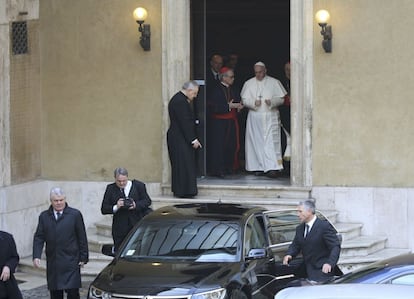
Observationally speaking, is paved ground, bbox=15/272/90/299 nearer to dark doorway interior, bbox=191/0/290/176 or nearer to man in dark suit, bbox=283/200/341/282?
man in dark suit, bbox=283/200/341/282

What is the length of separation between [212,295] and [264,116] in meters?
8.27

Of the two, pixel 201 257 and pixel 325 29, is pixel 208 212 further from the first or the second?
pixel 325 29

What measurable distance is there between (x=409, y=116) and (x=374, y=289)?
9.49m

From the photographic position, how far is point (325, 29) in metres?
17.2

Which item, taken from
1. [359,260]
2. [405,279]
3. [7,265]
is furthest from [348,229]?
[405,279]

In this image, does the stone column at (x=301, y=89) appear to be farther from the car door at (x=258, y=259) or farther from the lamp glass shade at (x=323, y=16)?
the car door at (x=258, y=259)

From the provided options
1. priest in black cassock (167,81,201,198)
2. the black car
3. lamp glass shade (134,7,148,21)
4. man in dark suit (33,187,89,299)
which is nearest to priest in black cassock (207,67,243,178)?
priest in black cassock (167,81,201,198)

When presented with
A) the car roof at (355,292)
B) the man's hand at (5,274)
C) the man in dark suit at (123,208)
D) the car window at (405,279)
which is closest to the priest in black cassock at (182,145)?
the man in dark suit at (123,208)

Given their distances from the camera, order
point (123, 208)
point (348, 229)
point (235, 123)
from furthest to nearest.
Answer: point (235, 123) < point (348, 229) < point (123, 208)

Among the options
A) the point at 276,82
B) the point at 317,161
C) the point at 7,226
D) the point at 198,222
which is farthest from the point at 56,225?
the point at 276,82

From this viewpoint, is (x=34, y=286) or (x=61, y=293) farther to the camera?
(x=34, y=286)

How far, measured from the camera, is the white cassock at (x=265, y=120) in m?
19.1

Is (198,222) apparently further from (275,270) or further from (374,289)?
(374,289)

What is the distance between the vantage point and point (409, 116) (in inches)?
672
